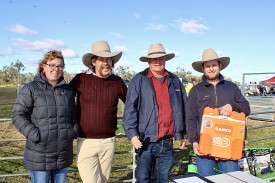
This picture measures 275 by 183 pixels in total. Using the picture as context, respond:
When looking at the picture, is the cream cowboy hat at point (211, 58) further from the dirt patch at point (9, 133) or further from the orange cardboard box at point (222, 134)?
the dirt patch at point (9, 133)

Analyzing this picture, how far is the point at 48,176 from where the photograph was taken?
7.64 feet

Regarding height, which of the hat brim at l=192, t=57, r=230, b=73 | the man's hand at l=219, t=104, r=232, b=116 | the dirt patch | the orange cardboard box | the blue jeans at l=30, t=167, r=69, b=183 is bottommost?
the dirt patch

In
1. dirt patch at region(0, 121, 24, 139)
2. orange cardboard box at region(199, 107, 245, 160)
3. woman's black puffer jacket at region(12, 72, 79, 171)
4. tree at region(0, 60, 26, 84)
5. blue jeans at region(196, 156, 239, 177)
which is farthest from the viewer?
tree at region(0, 60, 26, 84)

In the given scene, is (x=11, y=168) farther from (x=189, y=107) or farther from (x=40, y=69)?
(x=189, y=107)

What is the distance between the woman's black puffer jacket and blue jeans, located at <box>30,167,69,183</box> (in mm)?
72

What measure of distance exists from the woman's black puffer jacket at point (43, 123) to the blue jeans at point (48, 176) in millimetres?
72

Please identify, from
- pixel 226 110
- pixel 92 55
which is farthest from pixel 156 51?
pixel 226 110

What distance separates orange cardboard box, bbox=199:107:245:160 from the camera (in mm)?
2451

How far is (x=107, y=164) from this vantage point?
2791mm

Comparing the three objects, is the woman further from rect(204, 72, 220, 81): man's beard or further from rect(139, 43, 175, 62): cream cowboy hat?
rect(204, 72, 220, 81): man's beard

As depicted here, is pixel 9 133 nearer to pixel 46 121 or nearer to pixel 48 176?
pixel 48 176

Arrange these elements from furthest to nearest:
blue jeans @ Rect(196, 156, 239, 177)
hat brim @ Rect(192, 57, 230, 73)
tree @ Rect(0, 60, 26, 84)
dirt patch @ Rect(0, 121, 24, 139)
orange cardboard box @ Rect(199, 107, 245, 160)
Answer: tree @ Rect(0, 60, 26, 84)
dirt patch @ Rect(0, 121, 24, 139)
hat brim @ Rect(192, 57, 230, 73)
blue jeans @ Rect(196, 156, 239, 177)
orange cardboard box @ Rect(199, 107, 245, 160)

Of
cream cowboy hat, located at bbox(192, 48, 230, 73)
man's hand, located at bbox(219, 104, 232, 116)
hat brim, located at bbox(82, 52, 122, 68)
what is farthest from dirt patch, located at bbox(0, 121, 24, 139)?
man's hand, located at bbox(219, 104, 232, 116)

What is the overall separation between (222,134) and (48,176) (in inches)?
69.2
